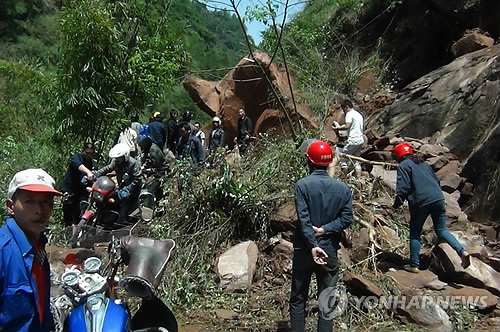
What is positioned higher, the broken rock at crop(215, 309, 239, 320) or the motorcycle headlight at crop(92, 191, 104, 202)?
the motorcycle headlight at crop(92, 191, 104, 202)

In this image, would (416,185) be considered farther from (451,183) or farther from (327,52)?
(327,52)

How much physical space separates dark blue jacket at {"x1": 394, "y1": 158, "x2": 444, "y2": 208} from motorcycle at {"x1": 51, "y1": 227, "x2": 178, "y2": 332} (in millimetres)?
4146

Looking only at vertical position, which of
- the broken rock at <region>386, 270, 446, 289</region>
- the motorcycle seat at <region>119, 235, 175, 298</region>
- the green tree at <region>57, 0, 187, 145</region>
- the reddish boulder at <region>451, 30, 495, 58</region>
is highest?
the reddish boulder at <region>451, 30, 495, 58</region>

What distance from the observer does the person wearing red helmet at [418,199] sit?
284 inches

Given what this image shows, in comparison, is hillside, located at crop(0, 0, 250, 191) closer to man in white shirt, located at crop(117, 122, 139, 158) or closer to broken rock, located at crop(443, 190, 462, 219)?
man in white shirt, located at crop(117, 122, 139, 158)

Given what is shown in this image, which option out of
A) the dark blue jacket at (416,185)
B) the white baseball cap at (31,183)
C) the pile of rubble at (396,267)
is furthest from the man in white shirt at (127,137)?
the white baseball cap at (31,183)

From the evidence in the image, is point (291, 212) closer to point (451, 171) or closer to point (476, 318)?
point (476, 318)

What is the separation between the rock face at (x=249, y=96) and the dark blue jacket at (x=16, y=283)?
10.5m

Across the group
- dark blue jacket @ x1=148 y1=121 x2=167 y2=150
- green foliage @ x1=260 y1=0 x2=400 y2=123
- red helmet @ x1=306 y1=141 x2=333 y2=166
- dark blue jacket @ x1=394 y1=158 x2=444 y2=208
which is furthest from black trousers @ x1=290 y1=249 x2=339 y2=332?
green foliage @ x1=260 y1=0 x2=400 y2=123

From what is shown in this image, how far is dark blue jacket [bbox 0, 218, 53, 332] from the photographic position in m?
2.64

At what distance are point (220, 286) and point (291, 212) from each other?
1.40m

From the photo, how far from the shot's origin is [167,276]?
688 cm

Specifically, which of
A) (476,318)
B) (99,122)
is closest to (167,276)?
(476,318)

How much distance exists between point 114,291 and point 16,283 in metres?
0.95
